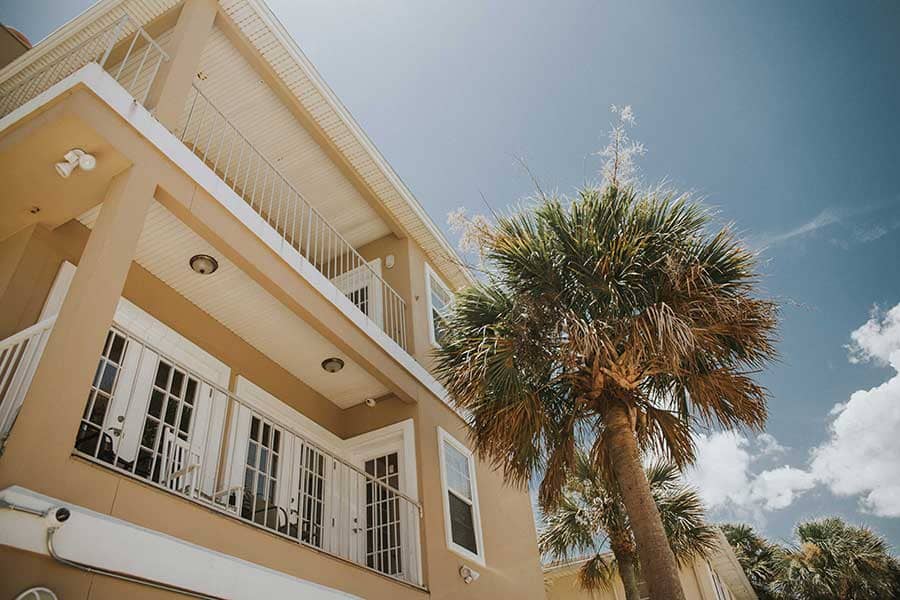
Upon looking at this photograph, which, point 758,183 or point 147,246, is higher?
point 758,183

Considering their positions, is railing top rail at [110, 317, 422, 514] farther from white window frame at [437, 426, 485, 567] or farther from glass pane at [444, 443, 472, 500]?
glass pane at [444, 443, 472, 500]

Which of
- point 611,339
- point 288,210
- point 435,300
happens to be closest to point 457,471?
point 435,300

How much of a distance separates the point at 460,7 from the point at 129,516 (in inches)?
585

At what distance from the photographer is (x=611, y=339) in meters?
7.48

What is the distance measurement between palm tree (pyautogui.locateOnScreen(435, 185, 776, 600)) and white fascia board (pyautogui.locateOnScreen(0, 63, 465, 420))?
214cm

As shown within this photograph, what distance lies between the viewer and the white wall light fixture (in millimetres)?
5492

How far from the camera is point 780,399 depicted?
316 inches

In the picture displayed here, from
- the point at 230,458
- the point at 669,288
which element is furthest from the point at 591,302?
the point at 230,458

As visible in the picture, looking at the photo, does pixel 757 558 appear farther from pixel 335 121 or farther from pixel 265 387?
pixel 335 121

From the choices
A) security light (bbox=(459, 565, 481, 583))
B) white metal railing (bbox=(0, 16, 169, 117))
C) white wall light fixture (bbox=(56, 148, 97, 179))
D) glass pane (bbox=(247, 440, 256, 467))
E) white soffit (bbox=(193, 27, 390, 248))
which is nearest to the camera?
white wall light fixture (bbox=(56, 148, 97, 179))

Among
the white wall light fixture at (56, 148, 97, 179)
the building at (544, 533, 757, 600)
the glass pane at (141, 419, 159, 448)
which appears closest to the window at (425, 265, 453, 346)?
the glass pane at (141, 419, 159, 448)

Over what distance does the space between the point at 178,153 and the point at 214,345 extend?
10.3 feet

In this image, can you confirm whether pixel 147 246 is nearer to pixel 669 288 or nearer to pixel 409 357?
pixel 409 357

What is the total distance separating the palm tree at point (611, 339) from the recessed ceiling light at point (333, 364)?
6.07 feet
